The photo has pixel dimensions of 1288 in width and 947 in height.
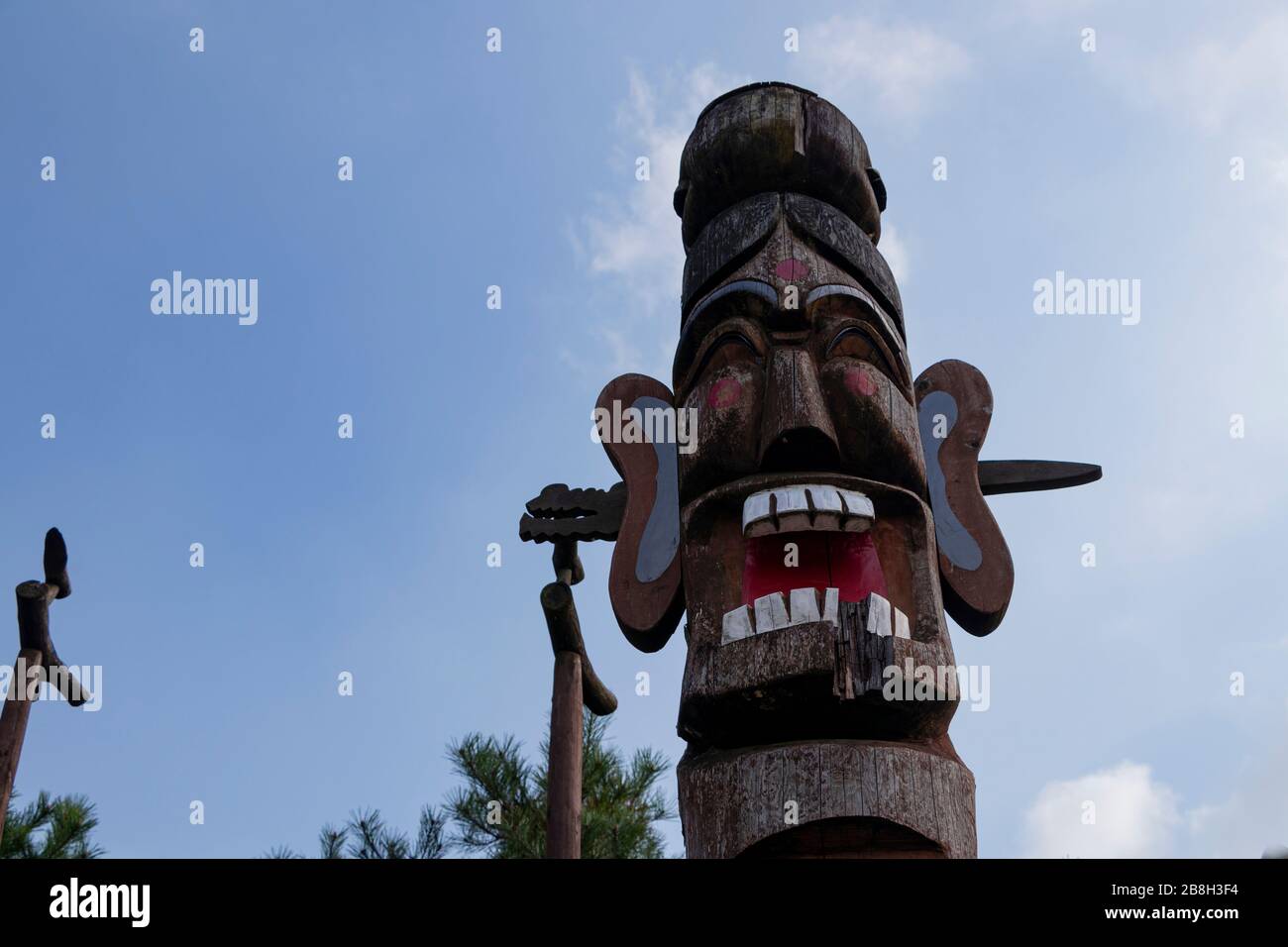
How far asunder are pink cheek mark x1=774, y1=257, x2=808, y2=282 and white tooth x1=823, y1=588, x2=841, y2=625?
1.58 meters

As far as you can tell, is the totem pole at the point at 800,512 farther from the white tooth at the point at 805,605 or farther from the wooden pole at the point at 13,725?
the wooden pole at the point at 13,725

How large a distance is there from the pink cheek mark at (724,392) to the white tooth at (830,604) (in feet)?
3.33

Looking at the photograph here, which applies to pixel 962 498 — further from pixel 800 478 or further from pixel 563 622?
pixel 563 622

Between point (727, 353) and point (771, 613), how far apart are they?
139cm

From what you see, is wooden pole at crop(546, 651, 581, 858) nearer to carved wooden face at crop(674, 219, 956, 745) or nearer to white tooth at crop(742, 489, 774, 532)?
carved wooden face at crop(674, 219, 956, 745)

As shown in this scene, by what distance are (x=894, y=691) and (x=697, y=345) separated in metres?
2.04

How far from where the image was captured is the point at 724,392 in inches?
197

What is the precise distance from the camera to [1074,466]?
17.7 ft

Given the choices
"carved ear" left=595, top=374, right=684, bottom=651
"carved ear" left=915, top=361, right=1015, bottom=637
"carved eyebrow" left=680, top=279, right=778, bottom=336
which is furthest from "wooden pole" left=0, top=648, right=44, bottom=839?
"carved ear" left=915, top=361, right=1015, bottom=637

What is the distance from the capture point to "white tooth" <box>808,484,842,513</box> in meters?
4.43

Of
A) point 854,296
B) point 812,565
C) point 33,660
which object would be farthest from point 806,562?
point 33,660

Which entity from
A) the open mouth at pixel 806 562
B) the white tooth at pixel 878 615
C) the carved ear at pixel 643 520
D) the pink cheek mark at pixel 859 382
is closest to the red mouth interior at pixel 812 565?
the open mouth at pixel 806 562

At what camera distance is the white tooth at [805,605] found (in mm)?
4223
